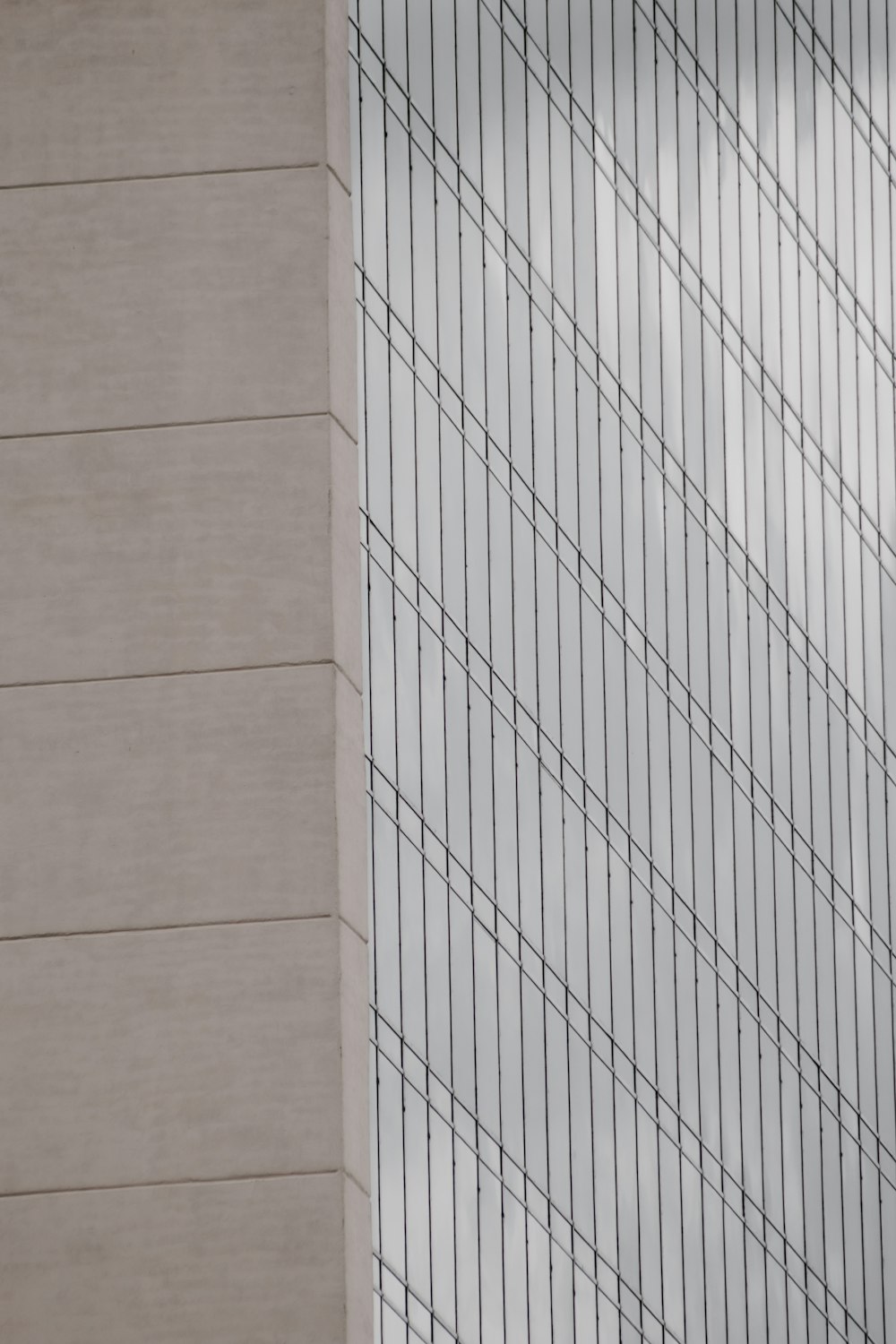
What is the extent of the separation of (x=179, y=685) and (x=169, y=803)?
947 mm

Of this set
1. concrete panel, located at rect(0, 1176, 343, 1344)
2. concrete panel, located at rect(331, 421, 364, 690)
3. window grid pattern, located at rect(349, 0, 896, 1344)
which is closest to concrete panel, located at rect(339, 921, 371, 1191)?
concrete panel, located at rect(0, 1176, 343, 1344)

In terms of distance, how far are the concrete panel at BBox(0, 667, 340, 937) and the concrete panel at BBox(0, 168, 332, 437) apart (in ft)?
7.75

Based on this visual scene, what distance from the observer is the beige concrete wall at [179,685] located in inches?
576

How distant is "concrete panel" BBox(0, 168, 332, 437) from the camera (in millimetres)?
15875

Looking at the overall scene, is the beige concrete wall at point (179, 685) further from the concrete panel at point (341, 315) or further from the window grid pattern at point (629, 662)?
the window grid pattern at point (629, 662)

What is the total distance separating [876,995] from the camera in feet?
74.2

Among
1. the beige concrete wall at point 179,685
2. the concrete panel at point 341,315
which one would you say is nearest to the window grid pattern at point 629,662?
the concrete panel at point 341,315

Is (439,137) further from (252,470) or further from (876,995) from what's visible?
(876,995)

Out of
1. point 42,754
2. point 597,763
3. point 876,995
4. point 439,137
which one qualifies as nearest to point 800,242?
point 439,137

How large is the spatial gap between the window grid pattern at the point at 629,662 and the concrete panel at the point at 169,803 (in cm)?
279

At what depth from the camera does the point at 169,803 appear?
1523 centimetres

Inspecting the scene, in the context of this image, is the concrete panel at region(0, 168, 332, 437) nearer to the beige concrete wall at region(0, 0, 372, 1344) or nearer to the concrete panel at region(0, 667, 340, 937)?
the beige concrete wall at region(0, 0, 372, 1344)

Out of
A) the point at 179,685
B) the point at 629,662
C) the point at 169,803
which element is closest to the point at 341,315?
the point at 179,685

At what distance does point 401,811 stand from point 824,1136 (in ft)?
23.2
